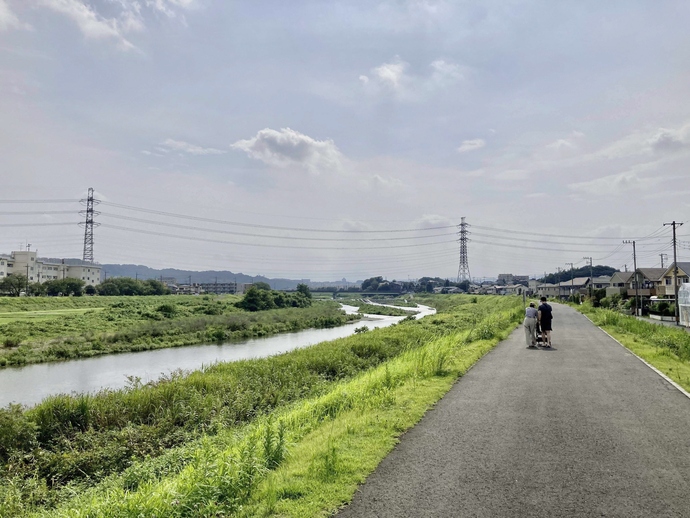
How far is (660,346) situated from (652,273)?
60317 millimetres

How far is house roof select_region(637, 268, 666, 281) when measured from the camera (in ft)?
214

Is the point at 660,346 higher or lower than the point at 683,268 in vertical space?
lower

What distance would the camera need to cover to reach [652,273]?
66375 mm

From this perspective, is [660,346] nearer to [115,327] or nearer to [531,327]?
[531,327]

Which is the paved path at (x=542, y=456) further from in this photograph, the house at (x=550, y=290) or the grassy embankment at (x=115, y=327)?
the house at (x=550, y=290)

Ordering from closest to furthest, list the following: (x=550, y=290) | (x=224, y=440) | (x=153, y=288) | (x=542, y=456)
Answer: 1. (x=542, y=456)
2. (x=224, y=440)
3. (x=153, y=288)
4. (x=550, y=290)

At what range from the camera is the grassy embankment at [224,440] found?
194 inches

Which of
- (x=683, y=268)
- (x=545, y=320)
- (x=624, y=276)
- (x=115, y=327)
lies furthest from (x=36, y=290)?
(x=624, y=276)

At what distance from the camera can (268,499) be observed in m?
4.69

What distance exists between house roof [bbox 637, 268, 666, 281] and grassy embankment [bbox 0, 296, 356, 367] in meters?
43.1

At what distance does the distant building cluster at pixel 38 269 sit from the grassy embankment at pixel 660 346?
95.9m

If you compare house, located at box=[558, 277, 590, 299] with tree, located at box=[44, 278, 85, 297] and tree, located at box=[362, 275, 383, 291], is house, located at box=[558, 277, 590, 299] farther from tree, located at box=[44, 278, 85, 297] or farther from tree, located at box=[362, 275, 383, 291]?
tree, located at box=[44, 278, 85, 297]

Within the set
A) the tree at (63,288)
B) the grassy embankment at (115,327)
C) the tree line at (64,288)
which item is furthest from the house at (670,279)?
the tree at (63,288)

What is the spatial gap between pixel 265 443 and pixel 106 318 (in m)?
45.7
